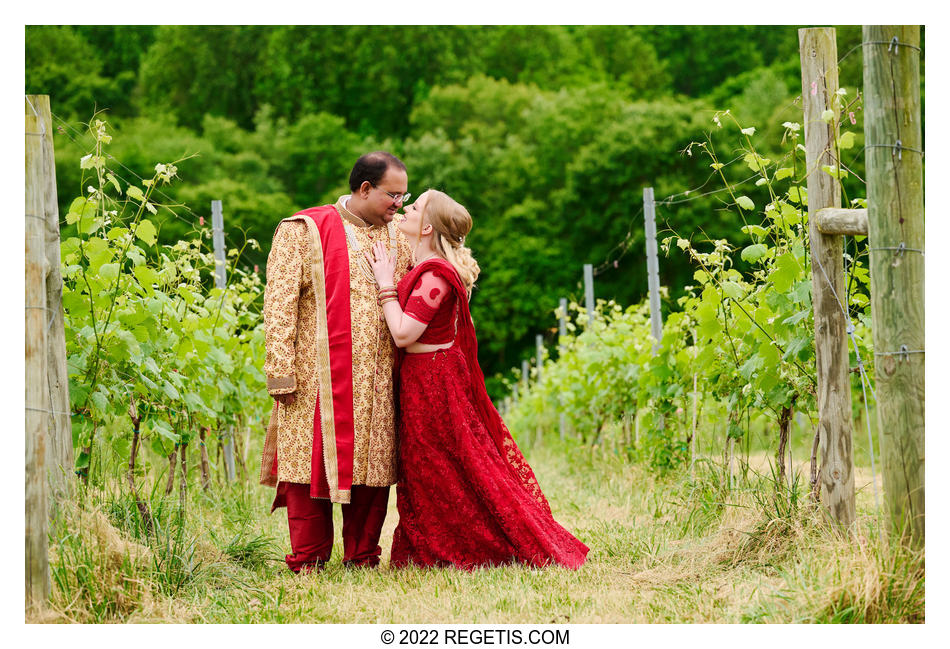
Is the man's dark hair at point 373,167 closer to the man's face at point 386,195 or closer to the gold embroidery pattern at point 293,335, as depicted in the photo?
the man's face at point 386,195

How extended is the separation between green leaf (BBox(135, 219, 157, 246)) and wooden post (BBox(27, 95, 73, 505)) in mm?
806

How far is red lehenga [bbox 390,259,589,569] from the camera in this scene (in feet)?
13.8

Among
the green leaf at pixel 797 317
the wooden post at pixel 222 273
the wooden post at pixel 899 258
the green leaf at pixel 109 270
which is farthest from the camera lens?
the wooden post at pixel 222 273

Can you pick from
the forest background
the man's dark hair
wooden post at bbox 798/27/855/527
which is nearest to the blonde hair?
the man's dark hair

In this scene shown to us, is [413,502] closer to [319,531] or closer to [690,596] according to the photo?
[319,531]

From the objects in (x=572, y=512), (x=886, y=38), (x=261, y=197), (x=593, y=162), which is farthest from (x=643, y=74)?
(x=886, y=38)

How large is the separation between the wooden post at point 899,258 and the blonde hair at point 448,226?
1740mm

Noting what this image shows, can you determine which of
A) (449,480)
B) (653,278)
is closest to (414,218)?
(449,480)

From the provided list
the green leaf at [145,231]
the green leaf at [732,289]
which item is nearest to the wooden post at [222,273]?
the green leaf at [145,231]

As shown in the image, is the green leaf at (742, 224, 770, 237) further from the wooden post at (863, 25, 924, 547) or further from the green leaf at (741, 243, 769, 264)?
the wooden post at (863, 25, 924, 547)

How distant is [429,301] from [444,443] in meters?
0.62

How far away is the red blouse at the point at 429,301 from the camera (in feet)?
13.6

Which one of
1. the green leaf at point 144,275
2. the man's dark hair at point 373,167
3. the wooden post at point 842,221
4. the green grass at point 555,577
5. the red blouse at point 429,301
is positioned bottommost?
the green grass at point 555,577

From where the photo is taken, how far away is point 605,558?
4.31m
